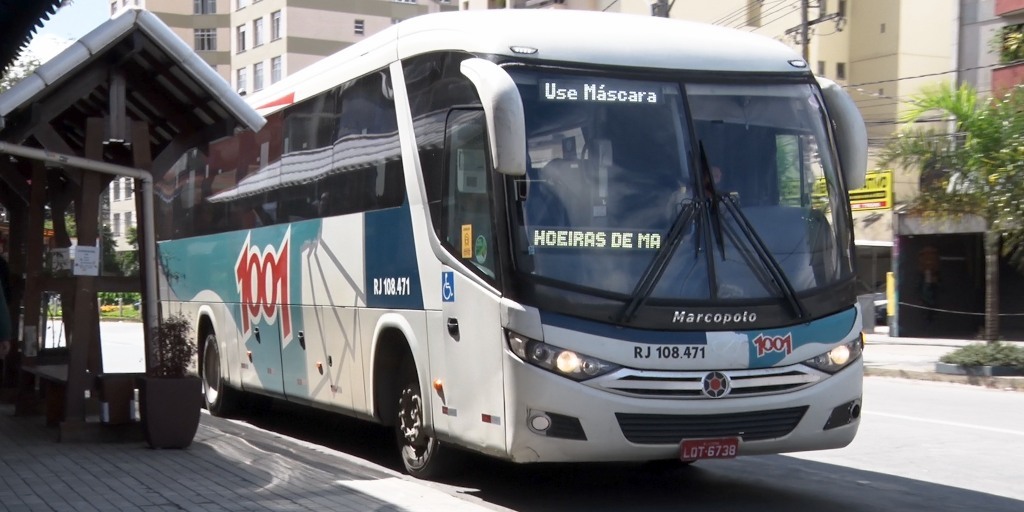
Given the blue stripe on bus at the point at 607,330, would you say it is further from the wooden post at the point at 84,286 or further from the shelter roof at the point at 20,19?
the shelter roof at the point at 20,19

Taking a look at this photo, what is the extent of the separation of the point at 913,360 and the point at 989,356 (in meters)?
4.21

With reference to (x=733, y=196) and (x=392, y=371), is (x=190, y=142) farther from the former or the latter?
(x=733, y=196)

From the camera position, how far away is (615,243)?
A: 333 inches

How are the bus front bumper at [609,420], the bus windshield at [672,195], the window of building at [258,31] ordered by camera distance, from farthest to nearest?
the window of building at [258,31] < the bus windshield at [672,195] < the bus front bumper at [609,420]

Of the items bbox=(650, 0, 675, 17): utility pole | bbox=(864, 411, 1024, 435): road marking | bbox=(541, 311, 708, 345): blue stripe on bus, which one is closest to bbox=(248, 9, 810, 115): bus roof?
bbox=(541, 311, 708, 345): blue stripe on bus

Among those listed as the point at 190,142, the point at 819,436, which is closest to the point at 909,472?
the point at 819,436

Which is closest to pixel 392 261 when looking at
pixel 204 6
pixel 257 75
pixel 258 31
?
pixel 257 75

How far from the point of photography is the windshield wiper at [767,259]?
8.62 metres

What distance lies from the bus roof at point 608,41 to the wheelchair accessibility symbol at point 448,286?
1.58 metres

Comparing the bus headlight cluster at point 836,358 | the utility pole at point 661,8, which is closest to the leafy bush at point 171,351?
the bus headlight cluster at point 836,358

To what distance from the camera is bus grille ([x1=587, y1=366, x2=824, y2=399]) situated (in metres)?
8.20

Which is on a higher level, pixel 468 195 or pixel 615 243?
pixel 468 195

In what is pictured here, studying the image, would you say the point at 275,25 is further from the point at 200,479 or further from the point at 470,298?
the point at 470,298

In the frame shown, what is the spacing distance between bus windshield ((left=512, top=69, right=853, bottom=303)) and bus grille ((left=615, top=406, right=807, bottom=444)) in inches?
29.7
